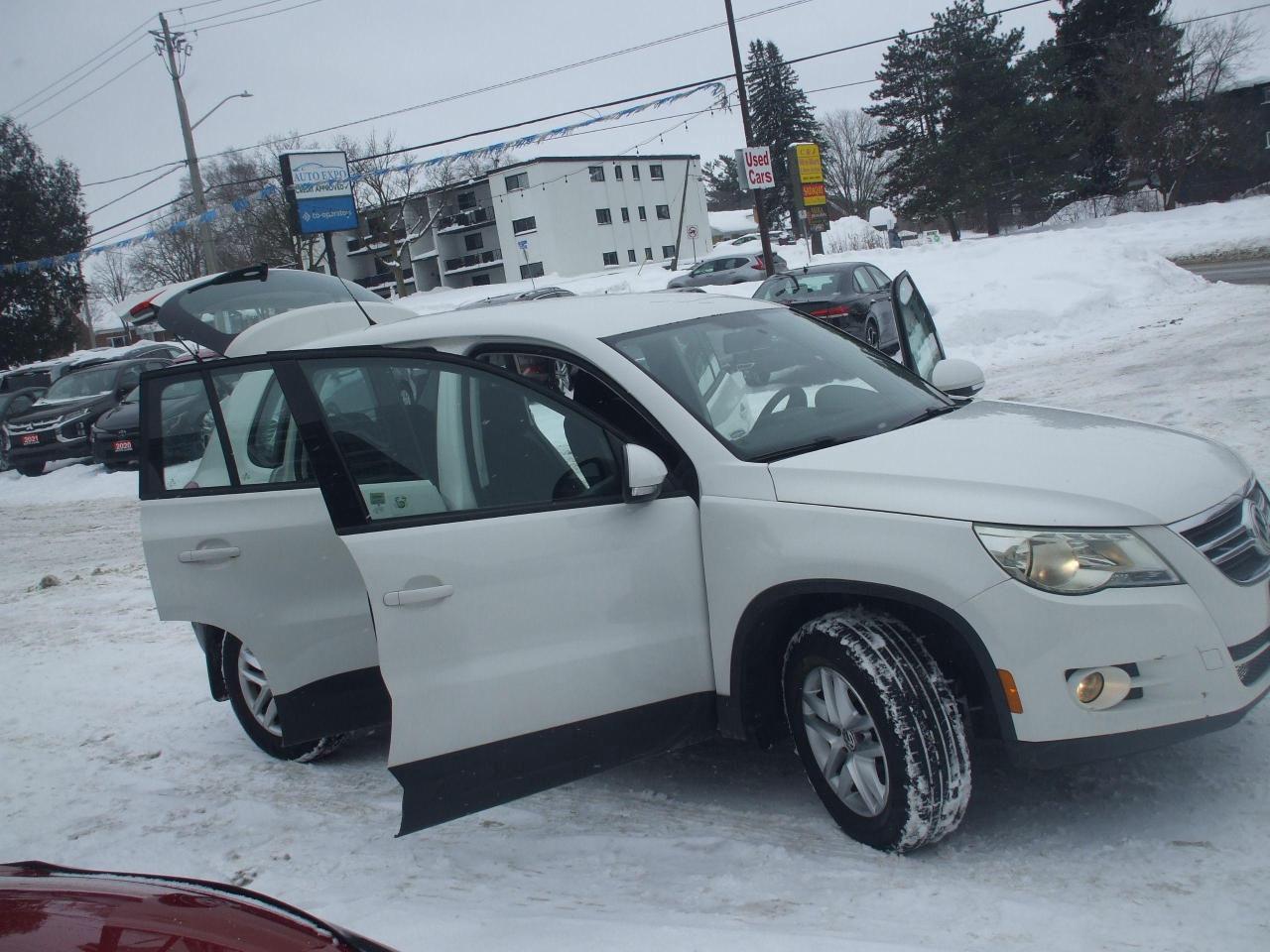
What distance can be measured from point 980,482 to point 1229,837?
1.31 m

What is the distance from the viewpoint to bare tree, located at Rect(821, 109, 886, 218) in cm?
8144

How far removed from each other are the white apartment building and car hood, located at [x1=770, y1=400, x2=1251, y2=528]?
64.4 meters

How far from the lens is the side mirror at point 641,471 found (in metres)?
3.35

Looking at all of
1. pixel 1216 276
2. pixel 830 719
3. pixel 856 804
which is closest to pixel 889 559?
pixel 830 719

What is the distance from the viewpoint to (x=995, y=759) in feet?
12.8

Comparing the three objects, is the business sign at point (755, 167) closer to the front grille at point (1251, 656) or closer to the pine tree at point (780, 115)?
the front grille at point (1251, 656)

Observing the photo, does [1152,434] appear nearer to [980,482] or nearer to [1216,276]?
[980,482]

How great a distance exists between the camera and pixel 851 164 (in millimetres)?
83000

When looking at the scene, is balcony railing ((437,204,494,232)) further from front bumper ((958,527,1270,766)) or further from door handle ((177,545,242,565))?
front bumper ((958,527,1270,766))

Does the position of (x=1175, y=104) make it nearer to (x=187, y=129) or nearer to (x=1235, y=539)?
(x=187, y=129)

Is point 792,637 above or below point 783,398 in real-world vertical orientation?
below

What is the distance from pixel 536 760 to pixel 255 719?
2093 millimetres

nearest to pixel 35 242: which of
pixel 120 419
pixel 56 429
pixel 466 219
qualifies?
pixel 56 429

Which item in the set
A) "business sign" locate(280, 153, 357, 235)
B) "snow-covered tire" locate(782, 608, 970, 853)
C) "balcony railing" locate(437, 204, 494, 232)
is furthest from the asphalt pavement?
"balcony railing" locate(437, 204, 494, 232)
